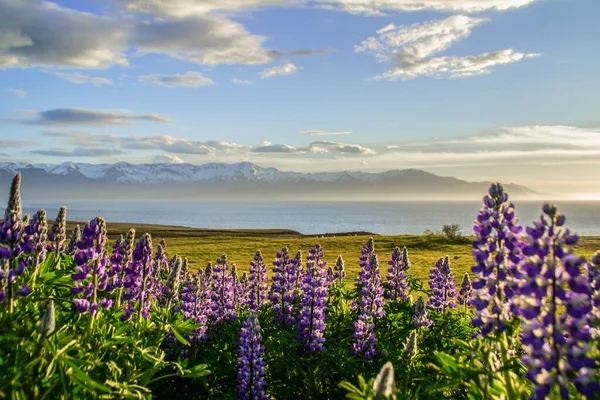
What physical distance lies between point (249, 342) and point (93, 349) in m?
2.37

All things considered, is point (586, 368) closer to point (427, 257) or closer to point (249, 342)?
point (249, 342)

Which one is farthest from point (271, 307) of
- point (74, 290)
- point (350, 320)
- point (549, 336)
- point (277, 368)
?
point (549, 336)

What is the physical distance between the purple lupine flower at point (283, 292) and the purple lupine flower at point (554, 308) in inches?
238

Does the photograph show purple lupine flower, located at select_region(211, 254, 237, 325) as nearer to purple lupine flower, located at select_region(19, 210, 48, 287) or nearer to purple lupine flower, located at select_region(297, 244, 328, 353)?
purple lupine flower, located at select_region(297, 244, 328, 353)

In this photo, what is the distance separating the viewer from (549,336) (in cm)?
277

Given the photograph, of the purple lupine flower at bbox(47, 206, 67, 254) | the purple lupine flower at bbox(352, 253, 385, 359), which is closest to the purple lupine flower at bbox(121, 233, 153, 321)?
the purple lupine flower at bbox(47, 206, 67, 254)

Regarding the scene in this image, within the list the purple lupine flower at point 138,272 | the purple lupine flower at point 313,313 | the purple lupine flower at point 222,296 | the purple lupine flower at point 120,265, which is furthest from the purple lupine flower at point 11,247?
the purple lupine flower at point 222,296

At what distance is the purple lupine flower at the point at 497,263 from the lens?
3.36m

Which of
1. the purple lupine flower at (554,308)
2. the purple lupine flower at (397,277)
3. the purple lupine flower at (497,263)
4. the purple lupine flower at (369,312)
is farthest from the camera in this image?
the purple lupine flower at (397,277)

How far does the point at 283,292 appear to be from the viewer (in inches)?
361

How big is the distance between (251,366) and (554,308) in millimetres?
4351

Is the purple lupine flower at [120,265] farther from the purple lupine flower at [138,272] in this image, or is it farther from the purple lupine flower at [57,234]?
the purple lupine flower at [57,234]

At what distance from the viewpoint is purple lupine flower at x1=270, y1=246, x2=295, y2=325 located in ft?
28.5

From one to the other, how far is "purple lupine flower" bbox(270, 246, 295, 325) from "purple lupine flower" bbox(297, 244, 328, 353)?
1150 millimetres
